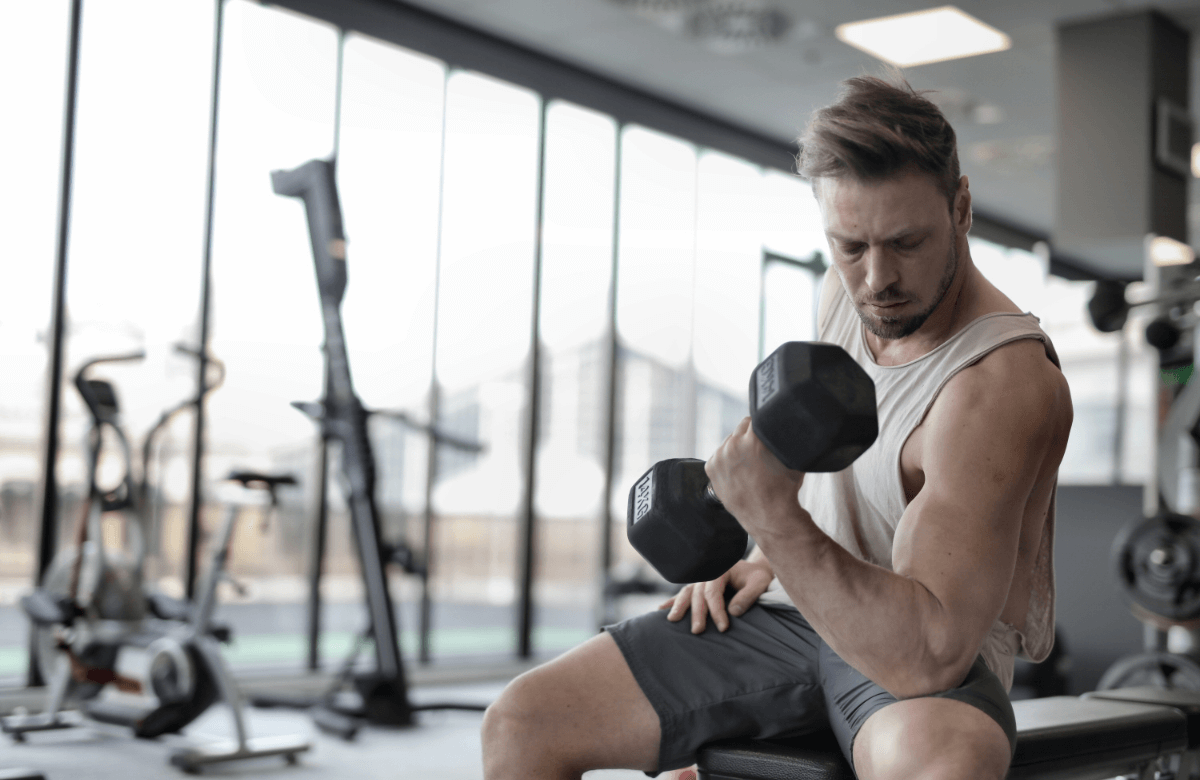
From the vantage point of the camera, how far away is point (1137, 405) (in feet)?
33.8

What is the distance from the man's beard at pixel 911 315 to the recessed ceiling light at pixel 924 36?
404 centimetres

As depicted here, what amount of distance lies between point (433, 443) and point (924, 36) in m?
3.00

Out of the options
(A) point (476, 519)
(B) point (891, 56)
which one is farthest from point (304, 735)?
(B) point (891, 56)

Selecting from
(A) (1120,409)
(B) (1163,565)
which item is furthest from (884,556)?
(A) (1120,409)

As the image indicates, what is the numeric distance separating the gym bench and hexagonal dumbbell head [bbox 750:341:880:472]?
44 centimetres

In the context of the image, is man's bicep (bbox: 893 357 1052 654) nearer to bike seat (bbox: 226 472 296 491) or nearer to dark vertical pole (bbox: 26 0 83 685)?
bike seat (bbox: 226 472 296 491)

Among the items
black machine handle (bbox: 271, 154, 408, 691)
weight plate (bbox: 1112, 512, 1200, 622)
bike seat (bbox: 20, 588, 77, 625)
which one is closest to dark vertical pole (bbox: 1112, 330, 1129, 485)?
weight plate (bbox: 1112, 512, 1200, 622)

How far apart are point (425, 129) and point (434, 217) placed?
0.42 metres

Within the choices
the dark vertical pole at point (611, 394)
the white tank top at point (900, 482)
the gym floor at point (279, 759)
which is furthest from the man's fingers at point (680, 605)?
the dark vertical pole at point (611, 394)

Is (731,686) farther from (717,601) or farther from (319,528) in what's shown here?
(319,528)

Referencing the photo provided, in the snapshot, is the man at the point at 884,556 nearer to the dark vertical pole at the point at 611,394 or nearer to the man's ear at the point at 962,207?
the man's ear at the point at 962,207

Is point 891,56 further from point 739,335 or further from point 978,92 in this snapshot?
point 739,335

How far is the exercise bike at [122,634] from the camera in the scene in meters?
3.29

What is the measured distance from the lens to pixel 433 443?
524cm
